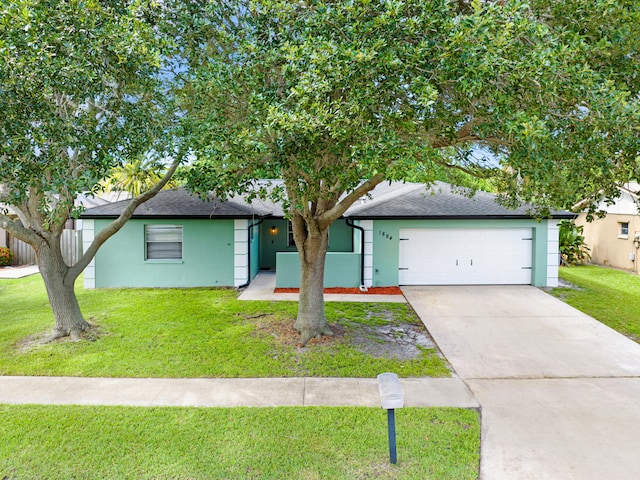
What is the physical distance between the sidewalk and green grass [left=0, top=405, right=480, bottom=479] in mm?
246

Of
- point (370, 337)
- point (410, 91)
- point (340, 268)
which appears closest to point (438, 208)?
point (340, 268)

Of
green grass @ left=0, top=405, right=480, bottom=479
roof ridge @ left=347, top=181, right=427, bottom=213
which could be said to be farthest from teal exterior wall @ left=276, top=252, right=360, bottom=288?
green grass @ left=0, top=405, right=480, bottom=479

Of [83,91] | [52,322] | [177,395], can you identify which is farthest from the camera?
[52,322]

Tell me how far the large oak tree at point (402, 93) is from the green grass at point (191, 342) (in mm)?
2866

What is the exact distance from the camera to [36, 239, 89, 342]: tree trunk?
7750 mm

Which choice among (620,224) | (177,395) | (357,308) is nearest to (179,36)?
(177,395)

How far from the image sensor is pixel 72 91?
5949 mm

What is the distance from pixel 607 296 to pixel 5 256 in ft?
72.8

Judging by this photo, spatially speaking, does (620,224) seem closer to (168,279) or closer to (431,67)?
(431,67)

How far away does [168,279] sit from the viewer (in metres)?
12.7

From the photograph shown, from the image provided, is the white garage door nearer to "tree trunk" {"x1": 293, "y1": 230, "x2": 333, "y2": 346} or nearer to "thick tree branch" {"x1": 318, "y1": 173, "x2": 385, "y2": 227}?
"tree trunk" {"x1": 293, "y1": 230, "x2": 333, "y2": 346}

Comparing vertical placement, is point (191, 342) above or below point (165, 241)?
below

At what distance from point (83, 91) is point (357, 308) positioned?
7463 millimetres

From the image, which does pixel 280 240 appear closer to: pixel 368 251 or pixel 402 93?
pixel 368 251
